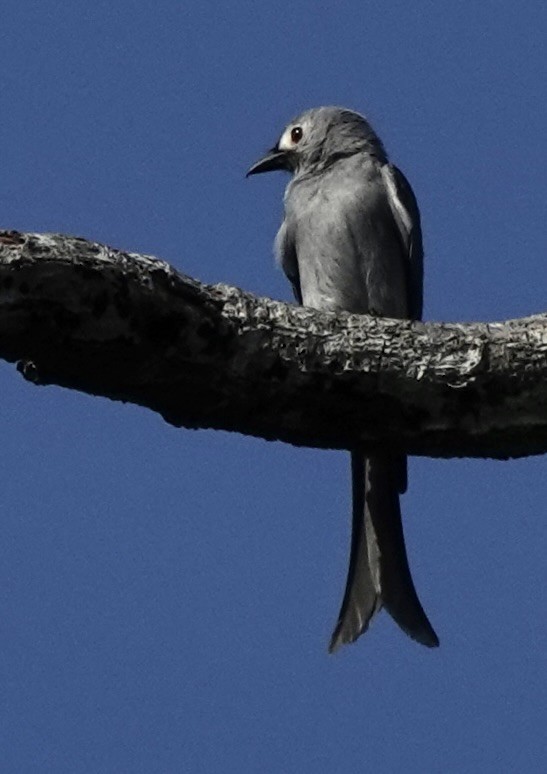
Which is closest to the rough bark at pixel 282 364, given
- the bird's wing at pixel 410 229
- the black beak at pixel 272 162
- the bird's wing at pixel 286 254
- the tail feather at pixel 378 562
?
the tail feather at pixel 378 562

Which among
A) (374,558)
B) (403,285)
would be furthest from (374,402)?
(403,285)

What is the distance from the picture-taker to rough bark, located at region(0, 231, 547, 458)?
15.0 feet

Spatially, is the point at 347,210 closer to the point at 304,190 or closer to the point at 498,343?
the point at 304,190

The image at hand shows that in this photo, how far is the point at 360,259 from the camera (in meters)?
9.06

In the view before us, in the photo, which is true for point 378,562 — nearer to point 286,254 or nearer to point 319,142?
point 286,254

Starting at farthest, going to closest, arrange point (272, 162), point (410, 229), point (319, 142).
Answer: point (272, 162) < point (319, 142) < point (410, 229)

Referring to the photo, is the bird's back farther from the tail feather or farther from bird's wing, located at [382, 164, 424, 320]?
the tail feather

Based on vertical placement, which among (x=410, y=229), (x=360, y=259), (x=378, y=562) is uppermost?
(x=410, y=229)

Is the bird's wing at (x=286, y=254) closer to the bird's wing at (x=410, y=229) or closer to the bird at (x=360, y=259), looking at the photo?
the bird at (x=360, y=259)

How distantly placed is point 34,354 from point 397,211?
507cm

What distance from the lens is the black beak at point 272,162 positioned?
10.9m

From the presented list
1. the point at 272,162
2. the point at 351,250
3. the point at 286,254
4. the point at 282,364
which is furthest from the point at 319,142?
the point at 282,364

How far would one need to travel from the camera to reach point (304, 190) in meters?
9.77

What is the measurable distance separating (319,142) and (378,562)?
12.5ft
